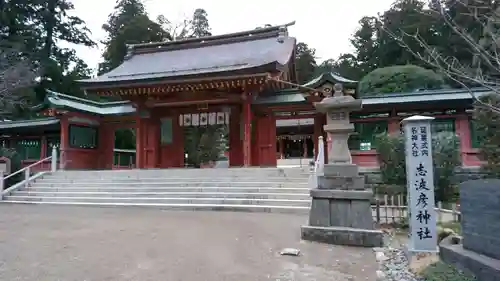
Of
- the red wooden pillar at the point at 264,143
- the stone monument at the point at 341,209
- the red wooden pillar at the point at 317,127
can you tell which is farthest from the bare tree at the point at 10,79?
the stone monument at the point at 341,209

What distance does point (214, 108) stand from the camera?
1591 cm

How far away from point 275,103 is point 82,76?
67.3 ft

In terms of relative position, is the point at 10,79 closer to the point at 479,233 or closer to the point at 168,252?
the point at 168,252

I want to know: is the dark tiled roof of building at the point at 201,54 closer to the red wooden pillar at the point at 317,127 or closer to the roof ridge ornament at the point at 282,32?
the roof ridge ornament at the point at 282,32

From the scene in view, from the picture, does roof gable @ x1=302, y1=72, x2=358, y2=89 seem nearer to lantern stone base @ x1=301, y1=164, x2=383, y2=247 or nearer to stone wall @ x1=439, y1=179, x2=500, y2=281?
lantern stone base @ x1=301, y1=164, x2=383, y2=247

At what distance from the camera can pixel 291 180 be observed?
10.9 metres

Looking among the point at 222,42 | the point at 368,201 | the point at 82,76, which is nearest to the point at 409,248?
the point at 368,201

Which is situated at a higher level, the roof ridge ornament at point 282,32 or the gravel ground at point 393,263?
the roof ridge ornament at point 282,32

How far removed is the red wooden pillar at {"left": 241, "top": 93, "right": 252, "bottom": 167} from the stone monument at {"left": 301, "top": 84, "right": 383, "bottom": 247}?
7.60m

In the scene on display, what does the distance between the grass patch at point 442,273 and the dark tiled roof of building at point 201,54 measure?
11.3m

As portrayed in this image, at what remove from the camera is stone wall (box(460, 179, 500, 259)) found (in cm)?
340

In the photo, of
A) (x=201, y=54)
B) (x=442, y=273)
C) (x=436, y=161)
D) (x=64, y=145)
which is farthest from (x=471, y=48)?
(x=64, y=145)

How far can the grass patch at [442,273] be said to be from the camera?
349 cm

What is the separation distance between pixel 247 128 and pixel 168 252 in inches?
374
